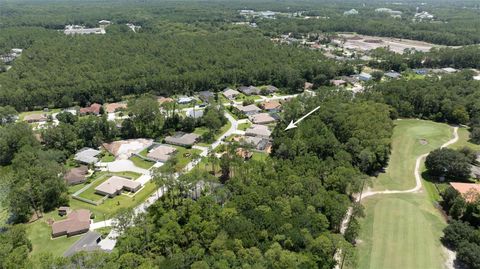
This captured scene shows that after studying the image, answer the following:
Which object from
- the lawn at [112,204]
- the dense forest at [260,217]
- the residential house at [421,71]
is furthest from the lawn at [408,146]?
the residential house at [421,71]

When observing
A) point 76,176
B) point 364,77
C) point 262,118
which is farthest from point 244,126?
point 364,77

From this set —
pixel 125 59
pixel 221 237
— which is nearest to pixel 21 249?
pixel 221 237

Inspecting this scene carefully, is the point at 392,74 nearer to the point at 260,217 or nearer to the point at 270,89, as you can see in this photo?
the point at 270,89

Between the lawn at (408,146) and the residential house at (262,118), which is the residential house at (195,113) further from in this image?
the lawn at (408,146)

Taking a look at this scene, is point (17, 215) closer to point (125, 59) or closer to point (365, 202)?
point (365, 202)

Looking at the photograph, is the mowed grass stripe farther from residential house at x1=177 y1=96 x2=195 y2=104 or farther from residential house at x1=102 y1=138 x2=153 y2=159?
residential house at x1=177 y1=96 x2=195 y2=104
